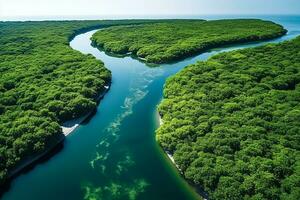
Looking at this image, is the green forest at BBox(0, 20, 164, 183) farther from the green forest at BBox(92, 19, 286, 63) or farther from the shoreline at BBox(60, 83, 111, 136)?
the green forest at BBox(92, 19, 286, 63)

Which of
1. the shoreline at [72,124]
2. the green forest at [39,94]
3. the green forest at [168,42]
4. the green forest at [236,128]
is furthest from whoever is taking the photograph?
the green forest at [168,42]

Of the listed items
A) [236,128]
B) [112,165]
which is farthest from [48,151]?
[236,128]

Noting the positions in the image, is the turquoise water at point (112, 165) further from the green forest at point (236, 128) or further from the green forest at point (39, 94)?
the green forest at point (39, 94)

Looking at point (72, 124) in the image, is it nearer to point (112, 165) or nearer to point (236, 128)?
point (112, 165)

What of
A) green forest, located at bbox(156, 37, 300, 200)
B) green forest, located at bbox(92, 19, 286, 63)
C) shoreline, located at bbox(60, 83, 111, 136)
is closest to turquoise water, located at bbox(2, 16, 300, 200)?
shoreline, located at bbox(60, 83, 111, 136)

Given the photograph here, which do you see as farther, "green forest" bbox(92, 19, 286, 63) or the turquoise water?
"green forest" bbox(92, 19, 286, 63)

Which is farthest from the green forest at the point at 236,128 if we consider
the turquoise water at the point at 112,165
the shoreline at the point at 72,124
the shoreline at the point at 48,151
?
the shoreline at the point at 48,151

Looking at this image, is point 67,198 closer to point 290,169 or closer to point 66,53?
point 290,169
